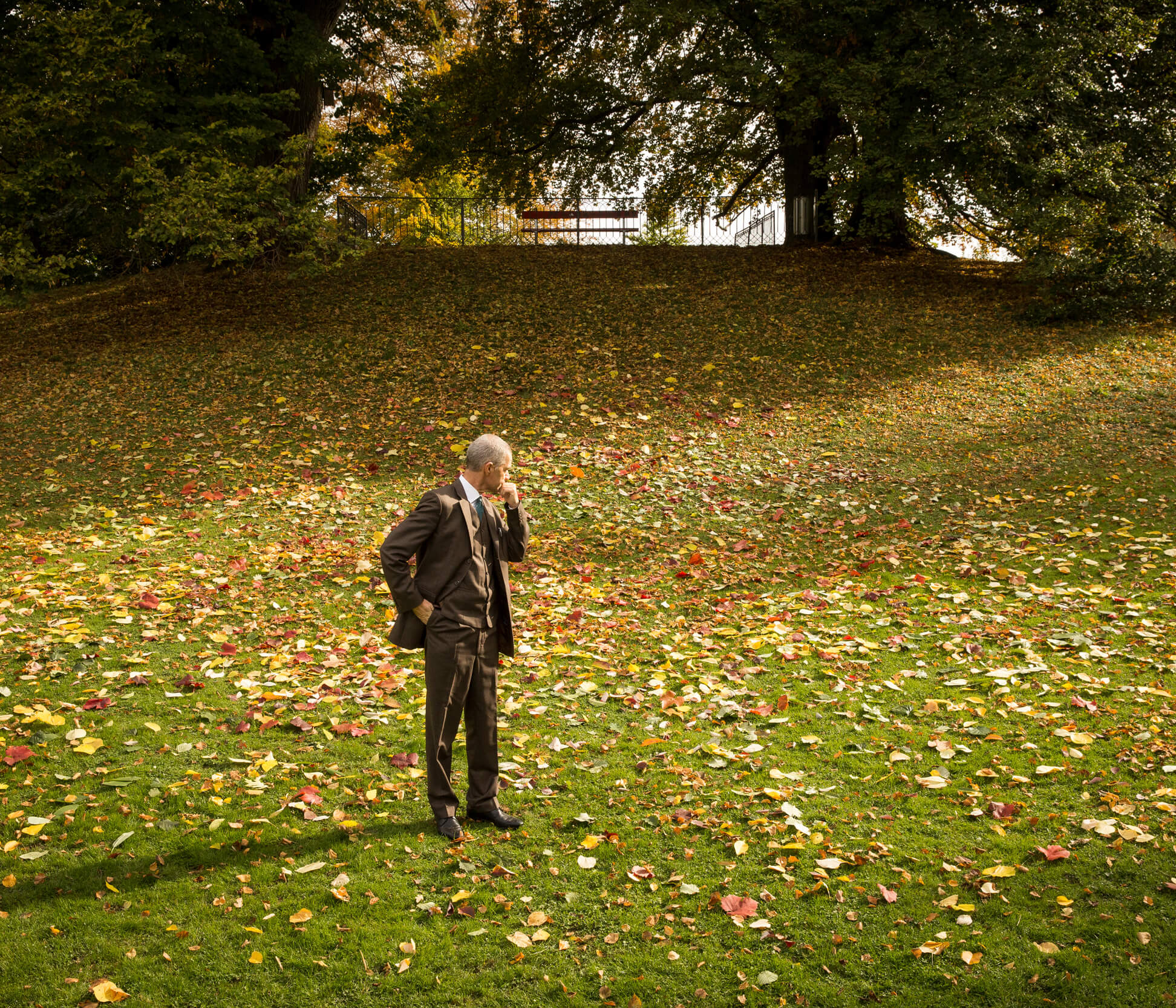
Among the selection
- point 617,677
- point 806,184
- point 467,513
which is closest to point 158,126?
point 806,184

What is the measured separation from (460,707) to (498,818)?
2.46 feet

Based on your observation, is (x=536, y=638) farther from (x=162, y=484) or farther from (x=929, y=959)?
(x=162, y=484)

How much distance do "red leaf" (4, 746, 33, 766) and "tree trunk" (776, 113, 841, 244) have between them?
20361 millimetres

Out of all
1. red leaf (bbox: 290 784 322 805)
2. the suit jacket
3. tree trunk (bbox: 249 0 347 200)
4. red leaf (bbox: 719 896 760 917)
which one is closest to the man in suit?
the suit jacket

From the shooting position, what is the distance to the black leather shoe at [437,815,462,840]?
17.5 feet

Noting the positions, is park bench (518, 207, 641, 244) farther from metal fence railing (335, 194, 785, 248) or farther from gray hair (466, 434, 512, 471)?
gray hair (466, 434, 512, 471)

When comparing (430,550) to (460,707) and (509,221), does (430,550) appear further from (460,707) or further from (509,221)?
(509,221)

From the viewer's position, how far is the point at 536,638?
27.5 ft

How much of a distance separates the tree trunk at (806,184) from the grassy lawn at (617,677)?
24.6ft

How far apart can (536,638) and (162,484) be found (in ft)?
20.6

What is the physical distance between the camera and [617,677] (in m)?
7.66

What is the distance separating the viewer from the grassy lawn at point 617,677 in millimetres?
4477

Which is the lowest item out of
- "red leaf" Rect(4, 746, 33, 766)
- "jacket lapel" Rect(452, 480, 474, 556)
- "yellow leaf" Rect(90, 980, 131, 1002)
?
"yellow leaf" Rect(90, 980, 131, 1002)

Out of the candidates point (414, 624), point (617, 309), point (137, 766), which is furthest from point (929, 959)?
point (617, 309)
